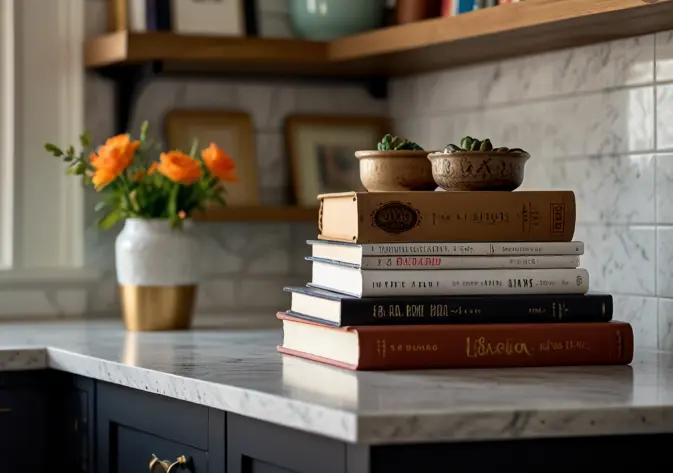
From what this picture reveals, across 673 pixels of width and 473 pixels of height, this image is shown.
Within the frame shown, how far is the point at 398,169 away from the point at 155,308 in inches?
27.9

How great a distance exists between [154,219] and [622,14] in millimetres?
992

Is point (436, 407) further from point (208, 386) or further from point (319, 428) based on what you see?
point (208, 386)

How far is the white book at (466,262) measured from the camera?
1734 millimetres

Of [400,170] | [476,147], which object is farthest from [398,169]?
[476,147]

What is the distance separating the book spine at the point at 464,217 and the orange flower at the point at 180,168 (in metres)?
0.61

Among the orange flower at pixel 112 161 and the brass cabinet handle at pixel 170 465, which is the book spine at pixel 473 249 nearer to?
the brass cabinet handle at pixel 170 465

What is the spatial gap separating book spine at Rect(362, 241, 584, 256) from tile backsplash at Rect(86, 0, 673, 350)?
35 cm

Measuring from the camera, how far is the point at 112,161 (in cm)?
236

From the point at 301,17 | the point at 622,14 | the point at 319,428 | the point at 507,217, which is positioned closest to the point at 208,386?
the point at 319,428

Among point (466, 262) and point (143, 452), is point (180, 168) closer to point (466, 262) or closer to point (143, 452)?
point (143, 452)

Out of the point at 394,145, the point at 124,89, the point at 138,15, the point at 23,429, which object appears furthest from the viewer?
the point at 124,89

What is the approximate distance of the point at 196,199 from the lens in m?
2.46

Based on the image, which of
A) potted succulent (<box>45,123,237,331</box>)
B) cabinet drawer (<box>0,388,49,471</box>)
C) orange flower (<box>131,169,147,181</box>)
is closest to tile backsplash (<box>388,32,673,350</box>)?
potted succulent (<box>45,123,237,331</box>)

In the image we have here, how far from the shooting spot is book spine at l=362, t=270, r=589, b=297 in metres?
1.73
